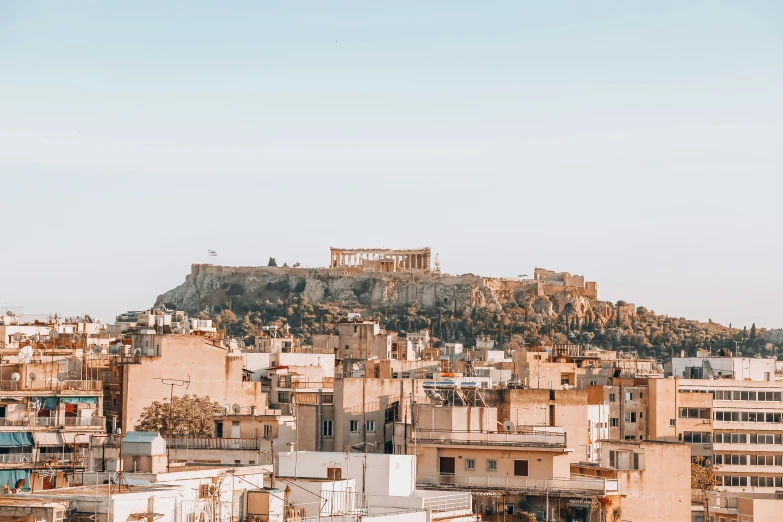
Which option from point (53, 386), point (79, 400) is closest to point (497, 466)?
point (79, 400)

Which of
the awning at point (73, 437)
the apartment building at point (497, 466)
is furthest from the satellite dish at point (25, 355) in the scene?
the apartment building at point (497, 466)

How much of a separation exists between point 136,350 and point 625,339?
111 m

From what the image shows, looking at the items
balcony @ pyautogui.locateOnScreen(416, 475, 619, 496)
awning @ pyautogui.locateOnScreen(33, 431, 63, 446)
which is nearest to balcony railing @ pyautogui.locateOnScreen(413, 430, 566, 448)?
balcony @ pyautogui.locateOnScreen(416, 475, 619, 496)

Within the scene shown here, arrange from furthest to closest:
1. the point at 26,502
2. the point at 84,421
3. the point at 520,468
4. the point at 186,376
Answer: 1. the point at 186,376
2. the point at 84,421
3. the point at 520,468
4. the point at 26,502

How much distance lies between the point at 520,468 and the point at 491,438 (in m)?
1.59

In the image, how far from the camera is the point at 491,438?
44719mm

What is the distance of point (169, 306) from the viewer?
18538 centimetres

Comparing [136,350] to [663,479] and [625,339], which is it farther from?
[625,339]

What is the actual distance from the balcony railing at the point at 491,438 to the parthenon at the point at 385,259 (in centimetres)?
14367

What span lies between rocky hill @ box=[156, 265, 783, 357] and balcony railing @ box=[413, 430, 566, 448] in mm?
114180

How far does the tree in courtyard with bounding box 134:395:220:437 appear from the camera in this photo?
51375mm

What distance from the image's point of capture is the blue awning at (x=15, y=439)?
151 feet

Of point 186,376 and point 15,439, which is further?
point 186,376

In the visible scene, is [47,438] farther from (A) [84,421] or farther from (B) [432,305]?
(B) [432,305]
